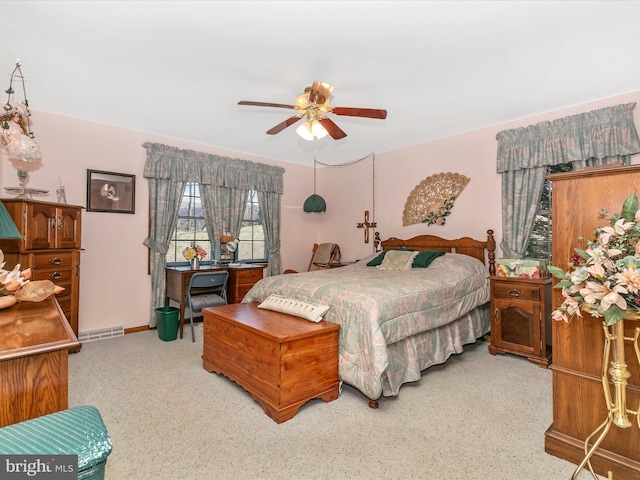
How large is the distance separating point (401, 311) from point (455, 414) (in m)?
0.77

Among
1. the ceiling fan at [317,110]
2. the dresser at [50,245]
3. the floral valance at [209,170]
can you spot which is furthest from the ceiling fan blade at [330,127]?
the dresser at [50,245]

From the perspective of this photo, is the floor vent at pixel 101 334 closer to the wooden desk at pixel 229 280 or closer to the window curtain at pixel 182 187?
the window curtain at pixel 182 187

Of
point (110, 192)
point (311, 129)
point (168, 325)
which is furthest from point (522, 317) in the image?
point (110, 192)

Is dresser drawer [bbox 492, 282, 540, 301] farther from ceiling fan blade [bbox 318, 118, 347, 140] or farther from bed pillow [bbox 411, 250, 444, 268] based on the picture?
ceiling fan blade [bbox 318, 118, 347, 140]

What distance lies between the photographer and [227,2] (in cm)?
200

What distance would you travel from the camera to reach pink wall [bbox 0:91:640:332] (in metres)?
3.76

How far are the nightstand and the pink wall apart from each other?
869 millimetres

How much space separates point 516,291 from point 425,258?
38.9 inches

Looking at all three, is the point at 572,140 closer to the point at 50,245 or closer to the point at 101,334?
the point at 50,245

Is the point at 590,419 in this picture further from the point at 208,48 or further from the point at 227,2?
the point at 208,48

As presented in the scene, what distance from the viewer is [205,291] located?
4355 mm

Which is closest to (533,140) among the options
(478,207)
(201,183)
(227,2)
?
(478,207)

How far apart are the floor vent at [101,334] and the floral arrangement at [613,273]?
453 centimetres

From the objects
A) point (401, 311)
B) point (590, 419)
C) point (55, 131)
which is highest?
point (55, 131)
